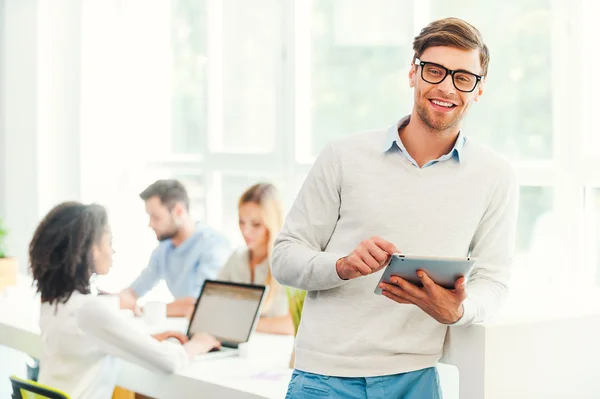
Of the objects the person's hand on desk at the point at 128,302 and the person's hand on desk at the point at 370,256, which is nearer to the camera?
the person's hand on desk at the point at 370,256

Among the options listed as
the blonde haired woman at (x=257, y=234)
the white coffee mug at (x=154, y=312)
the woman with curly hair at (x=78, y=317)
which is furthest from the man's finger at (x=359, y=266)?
the white coffee mug at (x=154, y=312)

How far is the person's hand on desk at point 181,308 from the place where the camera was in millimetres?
4051

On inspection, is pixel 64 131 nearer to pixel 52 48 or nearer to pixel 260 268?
pixel 52 48

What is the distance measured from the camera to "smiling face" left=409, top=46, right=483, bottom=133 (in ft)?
6.56

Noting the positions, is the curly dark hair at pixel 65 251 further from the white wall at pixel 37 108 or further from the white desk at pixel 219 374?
the white wall at pixel 37 108

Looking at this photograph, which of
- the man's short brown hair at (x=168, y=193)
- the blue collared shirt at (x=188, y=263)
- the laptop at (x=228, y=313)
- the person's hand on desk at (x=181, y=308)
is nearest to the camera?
the laptop at (x=228, y=313)

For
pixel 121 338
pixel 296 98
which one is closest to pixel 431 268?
pixel 121 338

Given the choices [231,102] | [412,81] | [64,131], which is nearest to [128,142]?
[64,131]

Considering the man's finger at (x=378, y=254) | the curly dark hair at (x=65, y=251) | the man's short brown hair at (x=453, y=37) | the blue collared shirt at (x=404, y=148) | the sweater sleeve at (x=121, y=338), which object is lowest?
the sweater sleeve at (x=121, y=338)

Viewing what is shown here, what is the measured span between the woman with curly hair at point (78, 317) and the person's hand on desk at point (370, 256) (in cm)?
126

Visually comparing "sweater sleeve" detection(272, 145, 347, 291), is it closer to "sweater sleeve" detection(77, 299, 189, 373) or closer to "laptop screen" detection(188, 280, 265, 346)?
"sweater sleeve" detection(77, 299, 189, 373)

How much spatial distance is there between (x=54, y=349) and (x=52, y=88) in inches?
145

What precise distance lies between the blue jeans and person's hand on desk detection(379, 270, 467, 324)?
18cm

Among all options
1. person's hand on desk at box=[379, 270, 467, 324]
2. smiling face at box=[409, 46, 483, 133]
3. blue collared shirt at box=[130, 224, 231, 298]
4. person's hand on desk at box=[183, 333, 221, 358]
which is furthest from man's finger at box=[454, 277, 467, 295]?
blue collared shirt at box=[130, 224, 231, 298]
